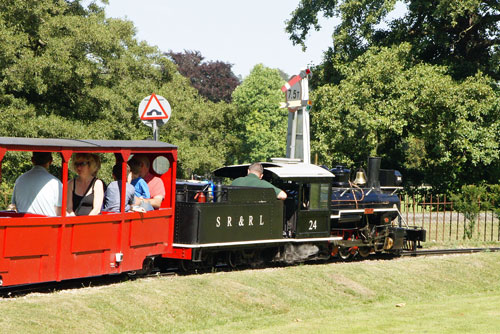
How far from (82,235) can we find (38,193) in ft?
2.85

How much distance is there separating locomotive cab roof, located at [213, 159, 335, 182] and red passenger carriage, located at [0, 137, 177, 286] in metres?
3.00

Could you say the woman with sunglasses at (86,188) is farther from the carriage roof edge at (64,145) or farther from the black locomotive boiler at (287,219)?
the black locomotive boiler at (287,219)

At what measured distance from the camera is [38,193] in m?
10.3

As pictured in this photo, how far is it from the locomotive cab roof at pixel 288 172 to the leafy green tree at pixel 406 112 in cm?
1576

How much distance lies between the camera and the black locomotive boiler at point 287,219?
12.9 m

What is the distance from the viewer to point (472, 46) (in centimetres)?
3581

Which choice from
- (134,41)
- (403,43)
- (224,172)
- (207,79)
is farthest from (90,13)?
(207,79)

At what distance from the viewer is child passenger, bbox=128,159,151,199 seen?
1211 cm

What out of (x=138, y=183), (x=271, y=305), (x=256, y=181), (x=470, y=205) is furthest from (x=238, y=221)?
(x=470, y=205)

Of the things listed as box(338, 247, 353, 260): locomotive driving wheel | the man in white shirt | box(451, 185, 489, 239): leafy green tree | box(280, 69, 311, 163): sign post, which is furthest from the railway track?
the man in white shirt

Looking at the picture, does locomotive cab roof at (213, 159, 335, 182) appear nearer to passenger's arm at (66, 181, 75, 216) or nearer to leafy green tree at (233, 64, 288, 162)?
passenger's arm at (66, 181, 75, 216)

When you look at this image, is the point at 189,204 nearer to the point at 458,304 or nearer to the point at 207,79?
the point at 458,304

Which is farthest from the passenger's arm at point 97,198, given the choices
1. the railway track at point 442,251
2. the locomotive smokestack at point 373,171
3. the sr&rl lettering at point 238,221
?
the railway track at point 442,251

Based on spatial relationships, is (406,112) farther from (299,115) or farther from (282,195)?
(282,195)
